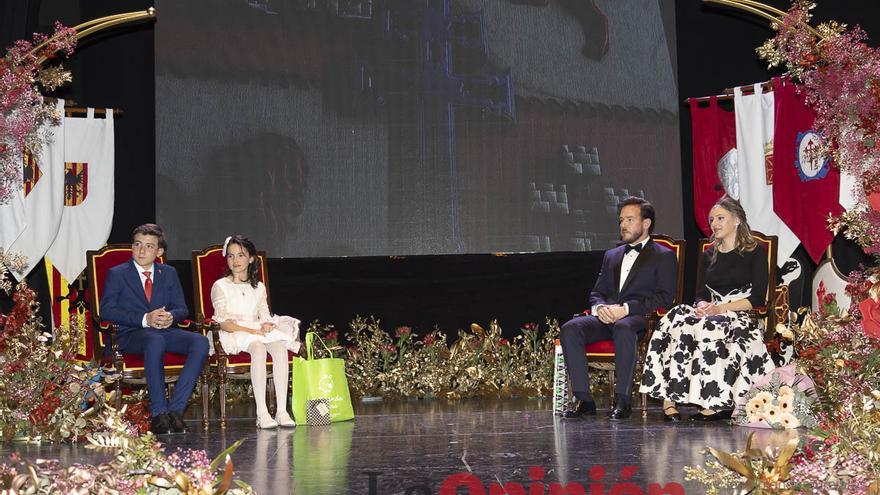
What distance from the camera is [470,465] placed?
3.84m

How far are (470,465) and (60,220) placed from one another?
4382 mm

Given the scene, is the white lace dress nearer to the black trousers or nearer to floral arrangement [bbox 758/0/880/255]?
the black trousers

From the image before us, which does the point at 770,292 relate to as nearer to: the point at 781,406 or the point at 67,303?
the point at 781,406

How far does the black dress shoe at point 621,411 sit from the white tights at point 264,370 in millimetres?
1807

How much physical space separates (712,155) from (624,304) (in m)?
2.11

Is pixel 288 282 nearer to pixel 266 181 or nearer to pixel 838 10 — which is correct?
pixel 266 181

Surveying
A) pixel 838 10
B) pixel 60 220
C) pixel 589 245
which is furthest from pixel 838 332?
pixel 60 220

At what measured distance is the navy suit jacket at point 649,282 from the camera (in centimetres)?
598

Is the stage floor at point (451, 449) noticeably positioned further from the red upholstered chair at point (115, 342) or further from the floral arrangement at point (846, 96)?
the floral arrangement at point (846, 96)

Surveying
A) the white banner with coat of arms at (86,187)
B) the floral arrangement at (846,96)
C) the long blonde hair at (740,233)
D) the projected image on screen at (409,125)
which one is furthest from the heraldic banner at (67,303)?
the floral arrangement at (846,96)

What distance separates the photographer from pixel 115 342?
5758 mm

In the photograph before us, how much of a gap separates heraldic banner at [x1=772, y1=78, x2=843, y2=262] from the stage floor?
1.66 meters

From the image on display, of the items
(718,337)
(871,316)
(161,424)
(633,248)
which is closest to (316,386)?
(161,424)

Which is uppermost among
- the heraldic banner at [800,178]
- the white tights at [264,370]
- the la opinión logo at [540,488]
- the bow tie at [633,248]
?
the heraldic banner at [800,178]
